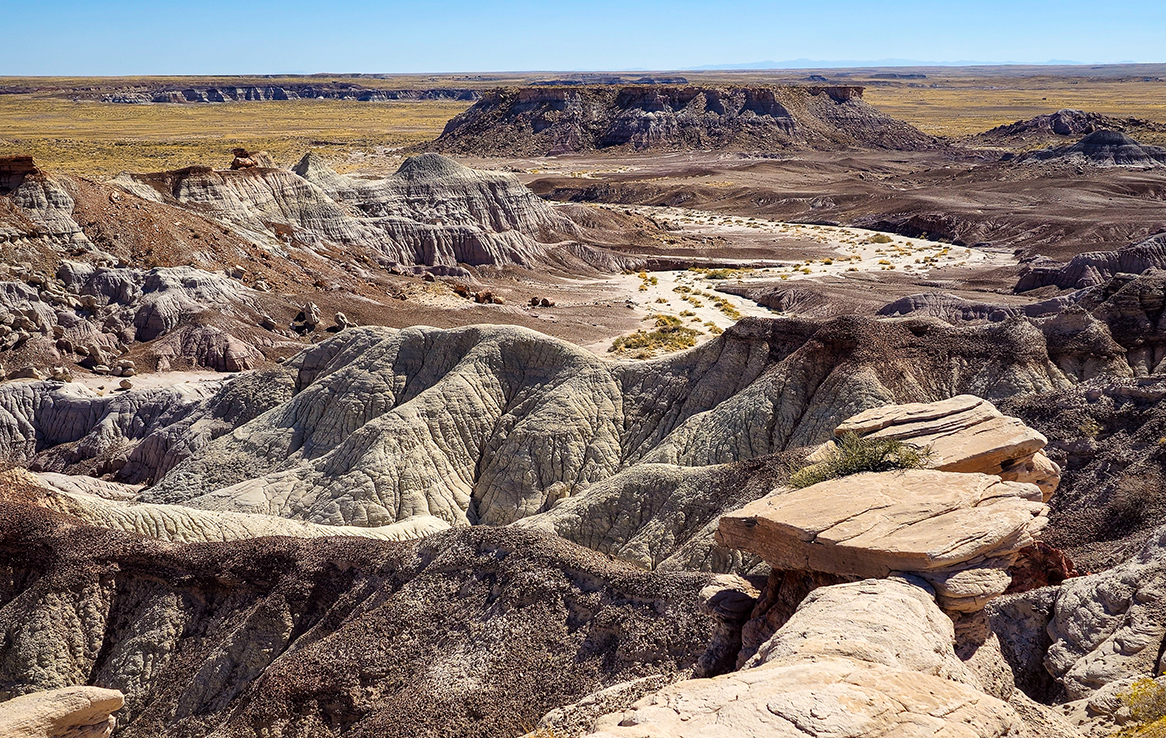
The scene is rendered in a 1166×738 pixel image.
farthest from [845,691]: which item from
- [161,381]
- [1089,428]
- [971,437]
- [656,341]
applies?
[656,341]

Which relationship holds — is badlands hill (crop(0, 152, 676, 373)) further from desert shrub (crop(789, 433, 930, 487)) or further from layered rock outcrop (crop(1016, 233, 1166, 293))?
desert shrub (crop(789, 433, 930, 487))

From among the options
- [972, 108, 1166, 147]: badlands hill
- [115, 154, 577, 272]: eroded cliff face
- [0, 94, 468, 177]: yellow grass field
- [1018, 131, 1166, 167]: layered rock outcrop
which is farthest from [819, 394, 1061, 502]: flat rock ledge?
[972, 108, 1166, 147]: badlands hill

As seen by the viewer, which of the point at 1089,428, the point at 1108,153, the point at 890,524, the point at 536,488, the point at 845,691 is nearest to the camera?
the point at 845,691

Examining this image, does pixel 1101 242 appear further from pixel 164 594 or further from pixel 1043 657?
pixel 164 594

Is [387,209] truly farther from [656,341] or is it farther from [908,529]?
[908,529]

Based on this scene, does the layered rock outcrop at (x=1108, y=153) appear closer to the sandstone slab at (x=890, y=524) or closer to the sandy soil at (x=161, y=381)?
the sandy soil at (x=161, y=381)

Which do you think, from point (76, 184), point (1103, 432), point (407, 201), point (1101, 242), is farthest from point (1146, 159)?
point (76, 184)
